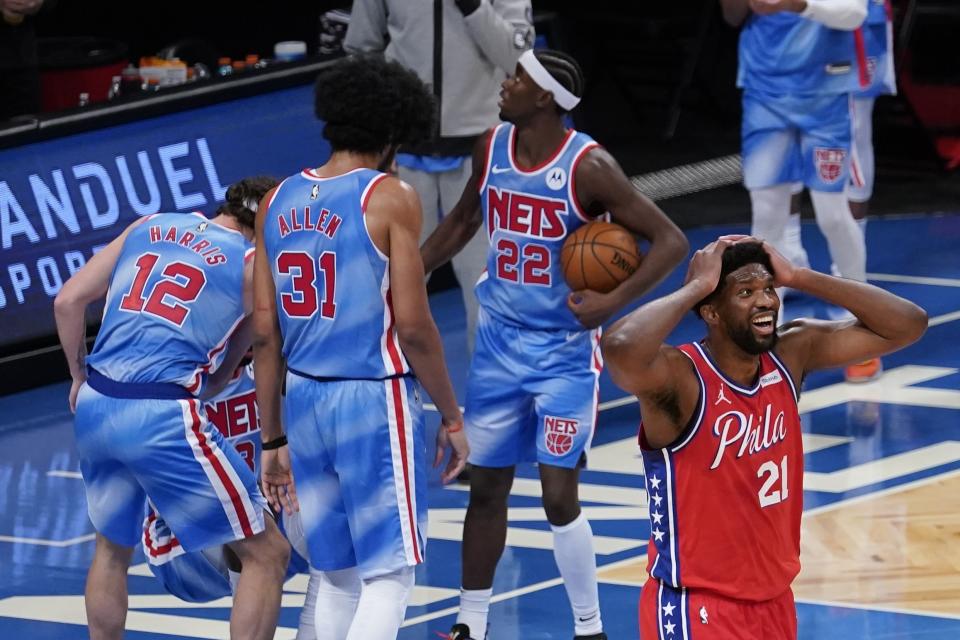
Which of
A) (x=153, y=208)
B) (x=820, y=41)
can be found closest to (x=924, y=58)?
(x=820, y=41)

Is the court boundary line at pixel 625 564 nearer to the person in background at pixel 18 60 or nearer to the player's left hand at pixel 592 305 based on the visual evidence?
the player's left hand at pixel 592 305

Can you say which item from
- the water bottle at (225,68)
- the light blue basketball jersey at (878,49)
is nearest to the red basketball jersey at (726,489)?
the light blue basketball jersey at (878,49)

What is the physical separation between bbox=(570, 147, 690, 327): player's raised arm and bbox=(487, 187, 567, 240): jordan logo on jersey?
0.11m

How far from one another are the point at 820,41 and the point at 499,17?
1.98 metres

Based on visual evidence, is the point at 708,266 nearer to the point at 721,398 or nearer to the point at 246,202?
the point at 721,398

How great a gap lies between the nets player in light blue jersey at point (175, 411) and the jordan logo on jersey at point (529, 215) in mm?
1006

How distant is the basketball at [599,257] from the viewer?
6301mm

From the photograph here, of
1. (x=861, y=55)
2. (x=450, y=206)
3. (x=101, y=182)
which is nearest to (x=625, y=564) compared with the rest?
(x=450, y=206)

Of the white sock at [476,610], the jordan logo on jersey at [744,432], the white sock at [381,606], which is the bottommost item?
the white sock at [476,610]

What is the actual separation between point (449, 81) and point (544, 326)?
2526mm

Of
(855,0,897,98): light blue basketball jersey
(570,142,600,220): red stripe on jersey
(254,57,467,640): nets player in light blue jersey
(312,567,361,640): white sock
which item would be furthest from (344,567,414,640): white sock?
(855,0,897,98): light blue basketball jersey

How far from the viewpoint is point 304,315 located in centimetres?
555

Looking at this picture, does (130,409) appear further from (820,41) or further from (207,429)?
(820,41)

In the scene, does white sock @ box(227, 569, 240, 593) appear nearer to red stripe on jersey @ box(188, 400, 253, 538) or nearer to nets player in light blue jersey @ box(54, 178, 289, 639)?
nets player in light blue jersey @ box(54, 178, 289, 639)
